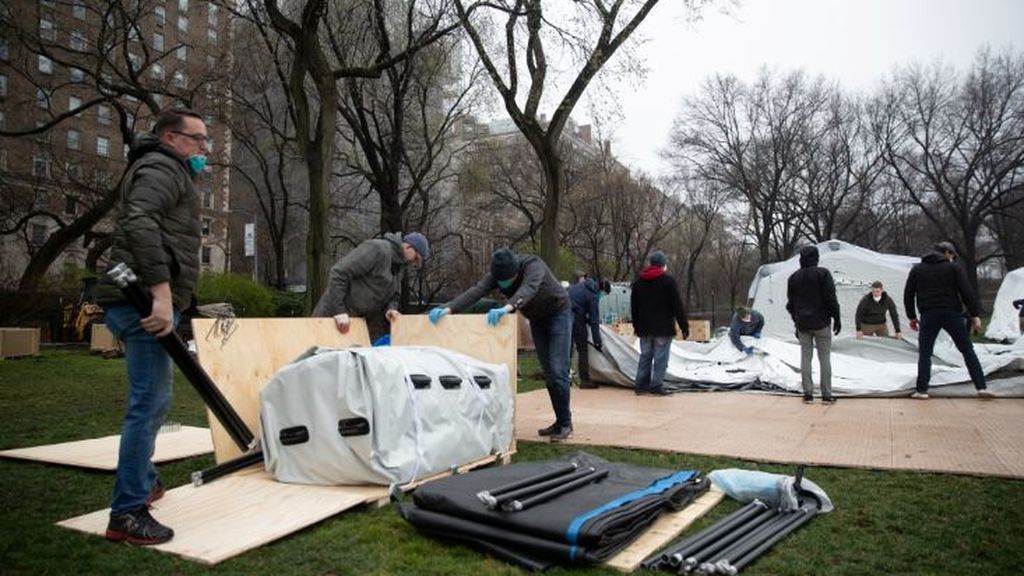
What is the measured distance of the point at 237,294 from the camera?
2612cm

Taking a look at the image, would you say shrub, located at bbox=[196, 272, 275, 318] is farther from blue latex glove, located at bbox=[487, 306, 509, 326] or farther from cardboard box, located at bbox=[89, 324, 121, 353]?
blue latex glove, located at bbox=[487, 306, 509, 326]

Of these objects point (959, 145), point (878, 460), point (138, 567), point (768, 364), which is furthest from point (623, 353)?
point (959, 145)

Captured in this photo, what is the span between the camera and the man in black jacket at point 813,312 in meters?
8.48

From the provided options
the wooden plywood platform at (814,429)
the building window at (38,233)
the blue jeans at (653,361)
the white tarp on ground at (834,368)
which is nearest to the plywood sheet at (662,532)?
the wooden plywood platform at (814,429)

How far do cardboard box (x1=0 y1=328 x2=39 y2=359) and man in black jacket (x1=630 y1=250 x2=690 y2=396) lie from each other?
46.7 feet

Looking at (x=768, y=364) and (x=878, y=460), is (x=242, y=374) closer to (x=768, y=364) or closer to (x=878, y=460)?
(x=878, y=460)

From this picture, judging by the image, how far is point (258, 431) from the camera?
491cm

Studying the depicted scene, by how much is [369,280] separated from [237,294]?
2233cm

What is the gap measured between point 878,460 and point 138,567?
15.6ft

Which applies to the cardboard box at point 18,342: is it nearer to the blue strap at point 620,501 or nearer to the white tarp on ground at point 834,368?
the white tarp on ground at point 834,368

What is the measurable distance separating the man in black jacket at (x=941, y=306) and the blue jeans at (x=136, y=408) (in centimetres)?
846

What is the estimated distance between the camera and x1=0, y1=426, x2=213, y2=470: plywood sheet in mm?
5020

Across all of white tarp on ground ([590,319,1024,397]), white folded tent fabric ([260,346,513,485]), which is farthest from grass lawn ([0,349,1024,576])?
white tarp on ground ([590,319,1024,397])

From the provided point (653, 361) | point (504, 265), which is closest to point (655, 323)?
point (653, 361)
